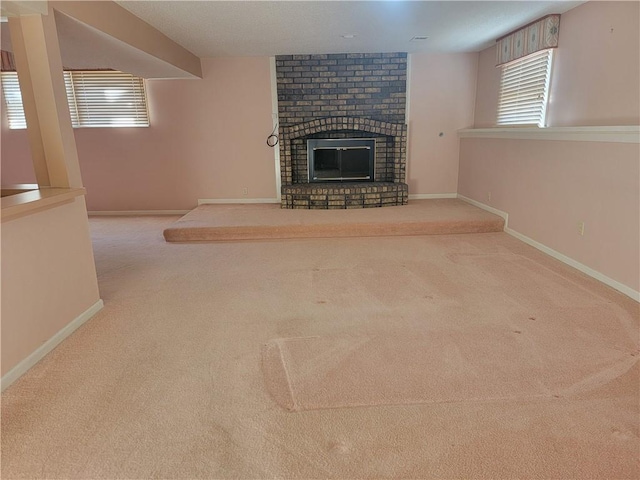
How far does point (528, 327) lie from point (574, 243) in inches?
58.7

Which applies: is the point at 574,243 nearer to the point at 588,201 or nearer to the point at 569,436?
the point at 588,201

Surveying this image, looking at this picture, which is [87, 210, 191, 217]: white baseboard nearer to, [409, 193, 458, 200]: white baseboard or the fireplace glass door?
the fireplace glass door

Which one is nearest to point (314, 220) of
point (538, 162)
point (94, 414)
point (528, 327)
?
point (538, 162)

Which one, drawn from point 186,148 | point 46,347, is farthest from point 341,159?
point 46,347

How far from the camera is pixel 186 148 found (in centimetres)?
586

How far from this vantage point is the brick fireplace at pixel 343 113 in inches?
215

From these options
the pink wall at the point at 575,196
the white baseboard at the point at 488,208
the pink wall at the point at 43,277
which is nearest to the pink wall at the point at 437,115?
the white baseboard at the point at 488,208

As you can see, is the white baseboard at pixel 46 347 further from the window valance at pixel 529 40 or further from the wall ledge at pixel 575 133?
the window valance at pixel 529 40

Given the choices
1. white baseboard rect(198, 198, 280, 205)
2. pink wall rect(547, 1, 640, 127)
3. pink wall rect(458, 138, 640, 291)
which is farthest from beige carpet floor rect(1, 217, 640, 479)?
white baseboard rect(198, 198, 280, 205)

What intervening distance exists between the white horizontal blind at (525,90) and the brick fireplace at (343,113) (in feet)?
4.45

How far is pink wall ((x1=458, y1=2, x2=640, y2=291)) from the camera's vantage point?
289cm

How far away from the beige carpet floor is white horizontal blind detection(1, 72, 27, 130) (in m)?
4.06

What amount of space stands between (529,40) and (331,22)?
205 centimetres

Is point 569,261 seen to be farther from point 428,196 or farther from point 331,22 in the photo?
point 331,22
